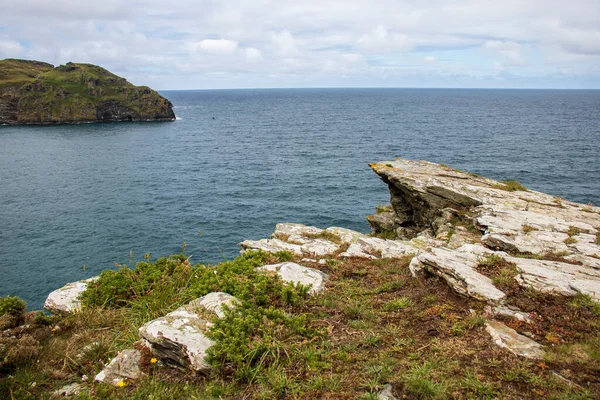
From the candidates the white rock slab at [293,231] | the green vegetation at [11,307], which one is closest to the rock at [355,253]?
the white rock slab at [293,231]

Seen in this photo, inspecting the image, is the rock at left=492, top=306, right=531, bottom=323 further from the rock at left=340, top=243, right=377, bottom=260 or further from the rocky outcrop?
the rock at left=340, top=243, right=377, bottom=260

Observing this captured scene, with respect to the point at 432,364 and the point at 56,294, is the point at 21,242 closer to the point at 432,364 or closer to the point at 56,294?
the point at 56,294

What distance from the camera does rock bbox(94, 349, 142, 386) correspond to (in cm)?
748

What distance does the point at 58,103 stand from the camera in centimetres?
14038

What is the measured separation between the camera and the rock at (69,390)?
726 cm

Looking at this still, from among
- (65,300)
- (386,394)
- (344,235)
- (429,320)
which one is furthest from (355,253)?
(65,300)

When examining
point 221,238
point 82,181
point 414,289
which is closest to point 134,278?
point 414,289

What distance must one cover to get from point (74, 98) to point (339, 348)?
166351mm

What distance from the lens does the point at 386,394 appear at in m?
6.53

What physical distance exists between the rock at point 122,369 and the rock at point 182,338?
42 cm

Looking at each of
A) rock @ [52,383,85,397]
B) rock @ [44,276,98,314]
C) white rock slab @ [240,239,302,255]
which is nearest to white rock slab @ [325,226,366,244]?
white rock slab @ [240,239,302,255]

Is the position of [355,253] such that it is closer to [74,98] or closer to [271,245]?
[271,245]

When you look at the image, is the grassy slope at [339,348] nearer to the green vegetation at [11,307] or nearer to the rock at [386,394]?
the rock at [386,394]

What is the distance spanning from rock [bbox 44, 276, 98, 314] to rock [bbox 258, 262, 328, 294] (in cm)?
539
